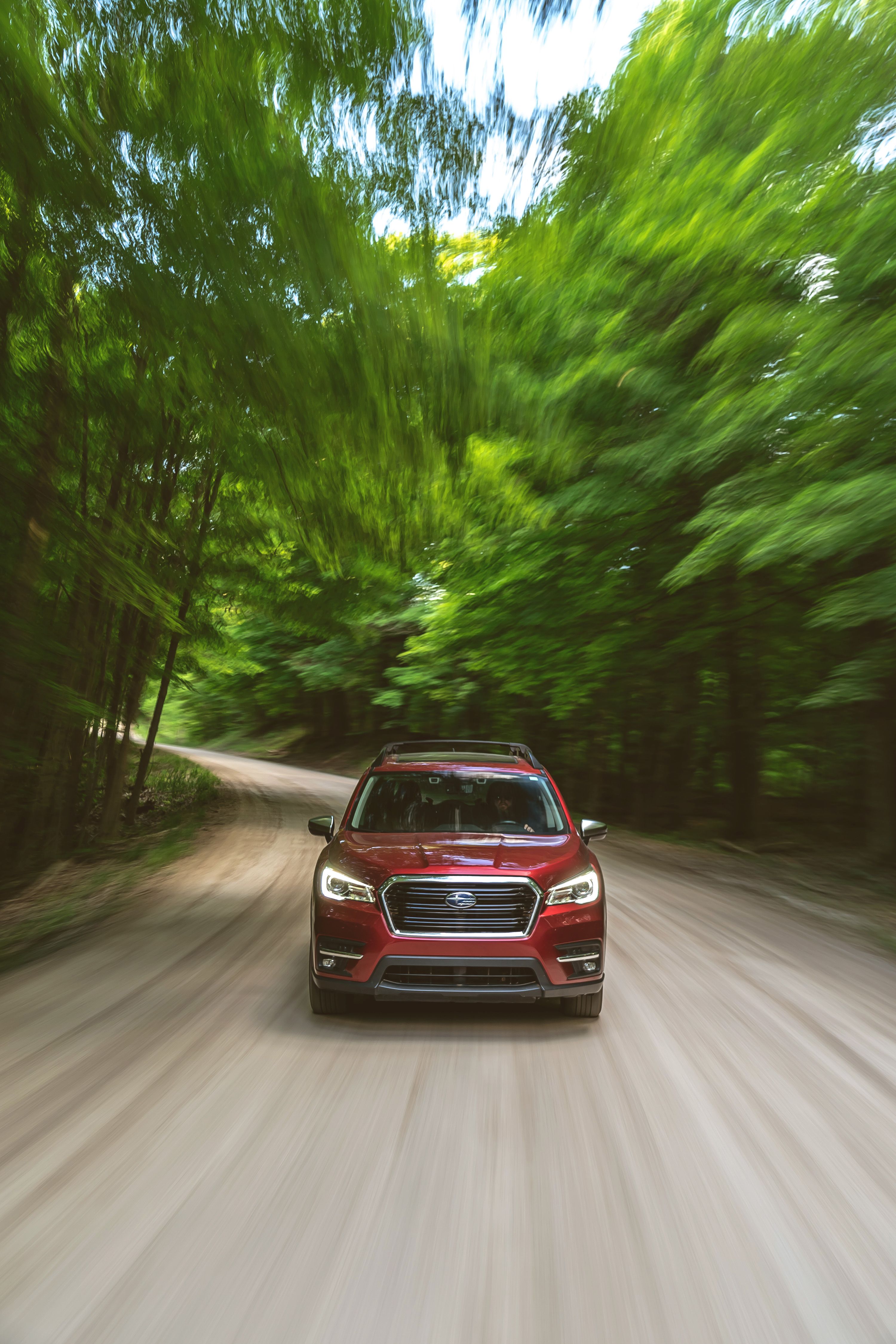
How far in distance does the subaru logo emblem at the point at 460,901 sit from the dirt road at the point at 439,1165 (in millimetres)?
673

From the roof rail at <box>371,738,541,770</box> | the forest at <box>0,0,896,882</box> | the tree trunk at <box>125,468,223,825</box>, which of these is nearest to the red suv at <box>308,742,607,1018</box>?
the roof rail at <box>371,738,541,770</box>

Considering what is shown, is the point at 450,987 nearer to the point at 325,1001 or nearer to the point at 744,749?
the point at 325,1001

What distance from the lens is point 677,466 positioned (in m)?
10.4

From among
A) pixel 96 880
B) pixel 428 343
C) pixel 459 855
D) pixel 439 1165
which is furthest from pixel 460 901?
pixel 96 880

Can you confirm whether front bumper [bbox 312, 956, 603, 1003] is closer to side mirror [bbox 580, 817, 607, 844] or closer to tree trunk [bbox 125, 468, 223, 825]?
side mirror [bbox 580, 817, 607, 844]

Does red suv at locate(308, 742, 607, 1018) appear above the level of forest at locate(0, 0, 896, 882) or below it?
below

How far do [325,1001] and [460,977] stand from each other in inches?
32.5

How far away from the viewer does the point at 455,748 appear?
6.95 meters

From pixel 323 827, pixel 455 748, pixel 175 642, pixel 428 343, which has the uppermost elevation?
pixel 428 343

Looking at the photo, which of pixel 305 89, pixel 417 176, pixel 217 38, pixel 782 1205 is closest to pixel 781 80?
pixel 417 176

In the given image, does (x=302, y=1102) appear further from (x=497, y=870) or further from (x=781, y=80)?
(x=781, y=80)

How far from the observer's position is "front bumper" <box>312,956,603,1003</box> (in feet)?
15.3

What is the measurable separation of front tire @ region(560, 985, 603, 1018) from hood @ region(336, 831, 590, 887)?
2.21 ft

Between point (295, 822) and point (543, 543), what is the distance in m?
6.65
